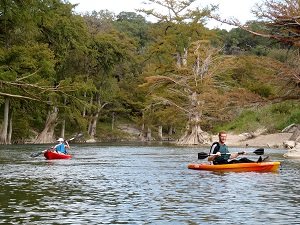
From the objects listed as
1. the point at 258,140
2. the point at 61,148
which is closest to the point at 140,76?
the point at 258,140

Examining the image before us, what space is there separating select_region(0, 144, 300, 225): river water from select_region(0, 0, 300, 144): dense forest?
1001cm

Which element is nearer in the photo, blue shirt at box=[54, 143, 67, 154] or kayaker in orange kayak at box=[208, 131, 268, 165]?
kayaker in orange kayak at box=[208, 131, 268, 165]

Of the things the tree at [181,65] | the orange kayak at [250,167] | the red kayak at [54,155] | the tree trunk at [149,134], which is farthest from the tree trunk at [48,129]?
the orange kayak at [250,167]

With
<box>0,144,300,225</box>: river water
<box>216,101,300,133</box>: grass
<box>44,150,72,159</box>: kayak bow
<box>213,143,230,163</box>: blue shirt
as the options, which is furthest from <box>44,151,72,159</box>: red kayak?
<box>216,101,300,133</box>: grass

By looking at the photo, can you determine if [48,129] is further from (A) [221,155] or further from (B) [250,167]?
(B) [250,167]

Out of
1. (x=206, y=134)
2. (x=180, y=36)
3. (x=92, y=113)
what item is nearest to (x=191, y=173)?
(x=206, y=134)

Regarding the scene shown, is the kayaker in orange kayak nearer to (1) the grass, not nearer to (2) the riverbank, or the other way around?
(2) the riverbank

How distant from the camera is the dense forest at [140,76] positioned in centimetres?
3106

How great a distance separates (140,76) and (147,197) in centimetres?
5747

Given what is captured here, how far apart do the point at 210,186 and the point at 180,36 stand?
4629 centimetres

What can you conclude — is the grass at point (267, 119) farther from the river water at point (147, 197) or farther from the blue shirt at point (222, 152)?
the river water at point (147, 197)

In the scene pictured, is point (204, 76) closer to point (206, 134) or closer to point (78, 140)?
point (206, 134)

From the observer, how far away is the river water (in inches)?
432

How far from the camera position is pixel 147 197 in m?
13.8
